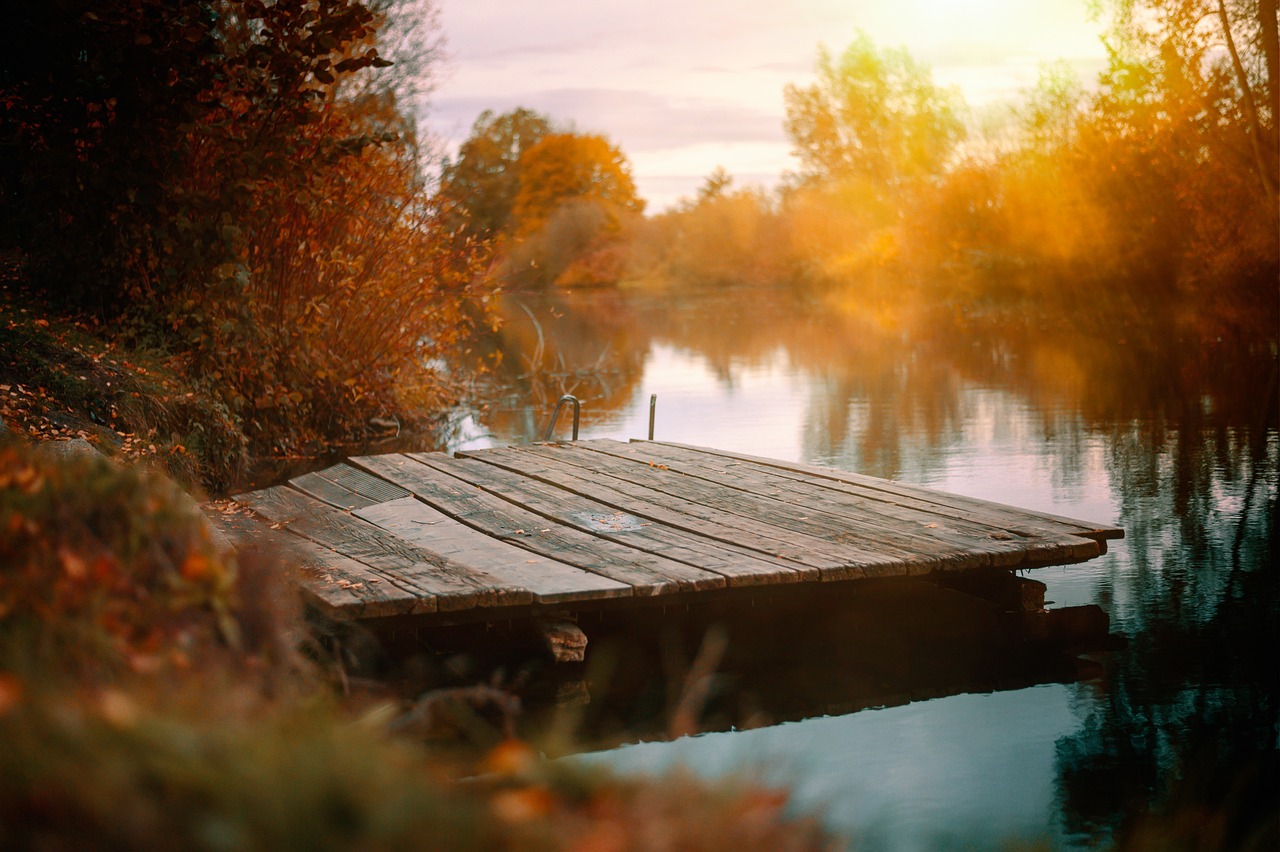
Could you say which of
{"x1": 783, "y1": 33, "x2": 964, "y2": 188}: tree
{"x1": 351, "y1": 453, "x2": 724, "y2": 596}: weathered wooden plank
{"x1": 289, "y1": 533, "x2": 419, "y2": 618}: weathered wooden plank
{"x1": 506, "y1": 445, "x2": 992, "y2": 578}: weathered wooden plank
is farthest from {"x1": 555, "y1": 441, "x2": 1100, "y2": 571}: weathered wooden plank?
{"x1": 783, "y1": 33, "x2": 964, "y2": 188}: tree

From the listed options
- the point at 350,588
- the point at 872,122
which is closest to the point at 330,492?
the point at 350,588

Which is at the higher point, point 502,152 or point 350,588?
point 502,152

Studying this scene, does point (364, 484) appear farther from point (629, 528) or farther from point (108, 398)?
point (629, 528)

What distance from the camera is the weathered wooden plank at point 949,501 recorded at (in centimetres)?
579

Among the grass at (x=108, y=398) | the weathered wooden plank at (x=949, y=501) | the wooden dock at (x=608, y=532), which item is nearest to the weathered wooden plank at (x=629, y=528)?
the wooden dock at (x=608, y=532)

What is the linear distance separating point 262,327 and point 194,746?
363 inches

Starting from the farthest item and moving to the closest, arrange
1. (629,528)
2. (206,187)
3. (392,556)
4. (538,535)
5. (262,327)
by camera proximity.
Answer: (262,327) < (206,187) < (629,528) < (538,535) < (392,556)

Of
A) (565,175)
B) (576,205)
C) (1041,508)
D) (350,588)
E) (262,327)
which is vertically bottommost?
(1041,508)

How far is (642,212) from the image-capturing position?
7062cm

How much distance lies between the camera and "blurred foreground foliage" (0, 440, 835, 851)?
4.49ft

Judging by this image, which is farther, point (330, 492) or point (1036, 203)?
point (1036, 203)

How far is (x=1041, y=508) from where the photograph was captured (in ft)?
27.8

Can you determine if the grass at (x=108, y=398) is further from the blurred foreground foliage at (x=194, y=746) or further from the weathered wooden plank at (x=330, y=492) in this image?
the blurred foreground foliage at (x=194, y=746)

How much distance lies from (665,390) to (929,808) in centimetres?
1315
